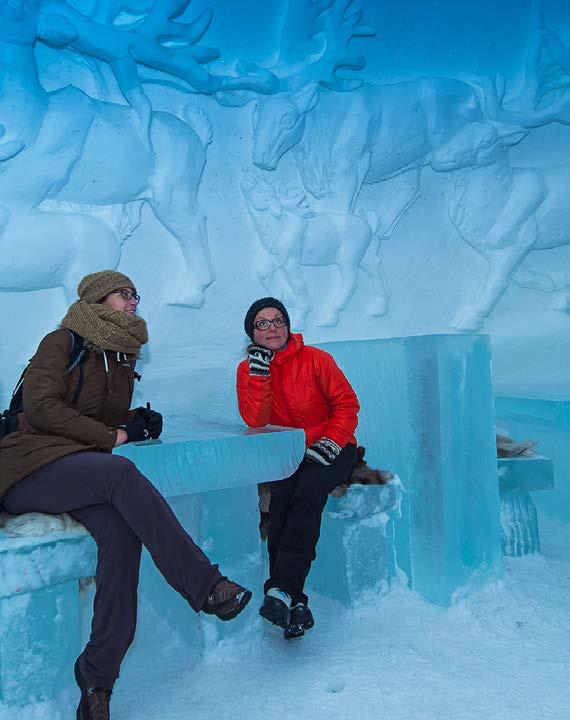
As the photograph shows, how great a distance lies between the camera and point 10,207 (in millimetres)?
3789

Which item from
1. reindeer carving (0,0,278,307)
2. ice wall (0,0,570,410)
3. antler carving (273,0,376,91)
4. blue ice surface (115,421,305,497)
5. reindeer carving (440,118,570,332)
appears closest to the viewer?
blue ice surface (115,421,305,497)

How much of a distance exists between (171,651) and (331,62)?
370 centimetres

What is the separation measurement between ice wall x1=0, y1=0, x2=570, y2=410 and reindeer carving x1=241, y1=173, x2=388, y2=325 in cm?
1

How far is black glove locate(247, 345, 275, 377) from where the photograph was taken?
242cm

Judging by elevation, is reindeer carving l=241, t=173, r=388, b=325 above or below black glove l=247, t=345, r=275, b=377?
above

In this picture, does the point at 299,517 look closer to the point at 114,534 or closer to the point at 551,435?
the point at 114,534

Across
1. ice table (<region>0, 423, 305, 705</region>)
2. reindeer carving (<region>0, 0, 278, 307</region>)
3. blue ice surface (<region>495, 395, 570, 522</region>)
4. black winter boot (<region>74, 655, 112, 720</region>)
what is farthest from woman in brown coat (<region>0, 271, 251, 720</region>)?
blue ice surface (<region>495, 395, 570, 522</region>)

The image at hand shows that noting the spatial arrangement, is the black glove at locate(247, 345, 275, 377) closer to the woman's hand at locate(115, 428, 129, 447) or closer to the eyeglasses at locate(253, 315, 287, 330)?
the eyeglasses at locate(253, 315, 287, 330)

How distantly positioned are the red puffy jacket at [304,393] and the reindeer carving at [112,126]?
73.5 inches

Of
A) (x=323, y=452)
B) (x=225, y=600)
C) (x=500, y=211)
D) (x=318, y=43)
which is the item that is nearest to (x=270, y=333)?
(x=323, y=452)

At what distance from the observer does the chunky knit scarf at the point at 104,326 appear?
197 centimetres

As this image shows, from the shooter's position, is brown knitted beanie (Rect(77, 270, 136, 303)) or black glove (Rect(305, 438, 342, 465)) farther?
black glove (Rect(305, 438, 342, 465))

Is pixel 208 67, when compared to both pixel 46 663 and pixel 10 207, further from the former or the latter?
pixel 46 663

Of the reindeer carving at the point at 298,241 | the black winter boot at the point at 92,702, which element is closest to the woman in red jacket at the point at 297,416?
the black winter boot at the point at 92,702
